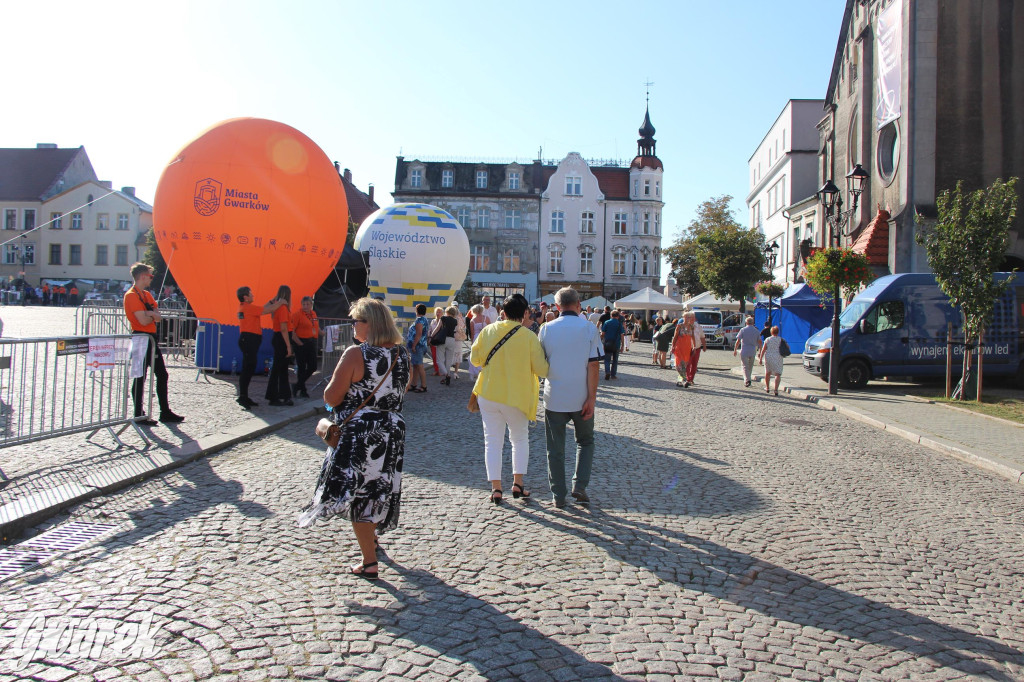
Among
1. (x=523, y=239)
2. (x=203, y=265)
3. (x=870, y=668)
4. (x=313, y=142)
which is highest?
(x=523, y=239)

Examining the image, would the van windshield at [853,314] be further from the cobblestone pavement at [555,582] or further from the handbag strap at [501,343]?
the handbag strap at [501,343]

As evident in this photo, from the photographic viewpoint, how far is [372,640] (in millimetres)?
3627

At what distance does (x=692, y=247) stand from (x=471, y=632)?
164 feet

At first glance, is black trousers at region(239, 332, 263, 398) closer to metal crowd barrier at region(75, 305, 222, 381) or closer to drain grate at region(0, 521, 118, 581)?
drain grate at region(0, 521, 118, 581)

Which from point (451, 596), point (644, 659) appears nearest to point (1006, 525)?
point (644, 659)

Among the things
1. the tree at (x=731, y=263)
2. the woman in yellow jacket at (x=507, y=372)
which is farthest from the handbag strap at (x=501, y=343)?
the tree at (x=731, y=263)

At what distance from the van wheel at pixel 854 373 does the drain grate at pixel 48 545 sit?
16129 millimetres

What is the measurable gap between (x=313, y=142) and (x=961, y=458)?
12349 mm

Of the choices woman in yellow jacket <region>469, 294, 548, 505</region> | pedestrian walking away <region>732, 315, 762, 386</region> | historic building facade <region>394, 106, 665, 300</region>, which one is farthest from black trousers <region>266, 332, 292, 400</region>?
historic building facade <region>394, 106, 665, 300</region>

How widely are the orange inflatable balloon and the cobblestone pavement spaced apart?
653 cm

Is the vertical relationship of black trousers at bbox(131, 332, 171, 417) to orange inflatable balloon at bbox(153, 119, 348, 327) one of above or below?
below

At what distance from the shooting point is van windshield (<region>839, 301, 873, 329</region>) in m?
17.5

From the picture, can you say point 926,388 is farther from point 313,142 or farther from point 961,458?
point 313,142
